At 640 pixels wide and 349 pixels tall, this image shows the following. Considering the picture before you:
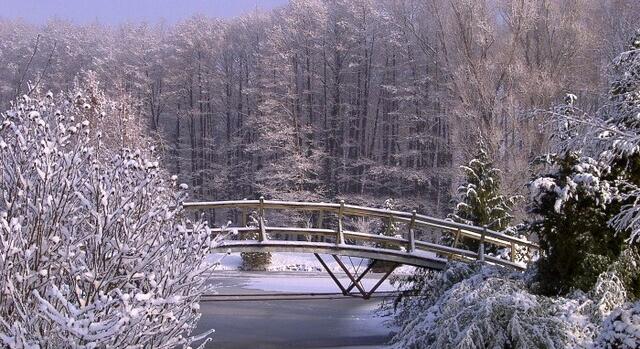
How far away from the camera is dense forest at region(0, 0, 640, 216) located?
83.7 ft

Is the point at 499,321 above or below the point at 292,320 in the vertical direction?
above

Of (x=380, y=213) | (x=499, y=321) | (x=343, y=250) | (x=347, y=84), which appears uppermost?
(x=347, y=84)

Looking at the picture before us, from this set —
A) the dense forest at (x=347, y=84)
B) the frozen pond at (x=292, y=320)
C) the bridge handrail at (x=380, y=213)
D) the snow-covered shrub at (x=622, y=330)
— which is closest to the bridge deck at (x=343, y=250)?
the bridge handrail at (x=380, y=213)

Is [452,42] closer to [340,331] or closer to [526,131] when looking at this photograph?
[526,131]

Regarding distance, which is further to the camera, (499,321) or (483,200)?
(483,200)

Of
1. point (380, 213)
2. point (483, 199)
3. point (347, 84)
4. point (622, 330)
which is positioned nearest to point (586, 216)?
point (622, 330)

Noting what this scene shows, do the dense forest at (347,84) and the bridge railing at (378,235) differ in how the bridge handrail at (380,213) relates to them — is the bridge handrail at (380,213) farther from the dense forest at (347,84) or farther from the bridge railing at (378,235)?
the dense forest at (347,84)

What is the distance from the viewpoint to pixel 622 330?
6.76 metres

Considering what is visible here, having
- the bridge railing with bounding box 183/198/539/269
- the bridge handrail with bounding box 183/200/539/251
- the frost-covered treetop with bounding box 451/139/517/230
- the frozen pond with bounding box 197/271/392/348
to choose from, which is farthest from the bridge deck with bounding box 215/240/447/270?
the frost-covered treetop with bounding box 451/139/517/230

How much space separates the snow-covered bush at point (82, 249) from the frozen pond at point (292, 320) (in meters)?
8.87

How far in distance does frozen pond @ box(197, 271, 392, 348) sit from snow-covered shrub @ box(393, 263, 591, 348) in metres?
4.28

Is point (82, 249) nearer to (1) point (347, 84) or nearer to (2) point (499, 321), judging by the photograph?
(2) point (499, 321)

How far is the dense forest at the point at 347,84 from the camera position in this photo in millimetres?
25516

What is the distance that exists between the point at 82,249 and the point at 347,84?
33.7 m
